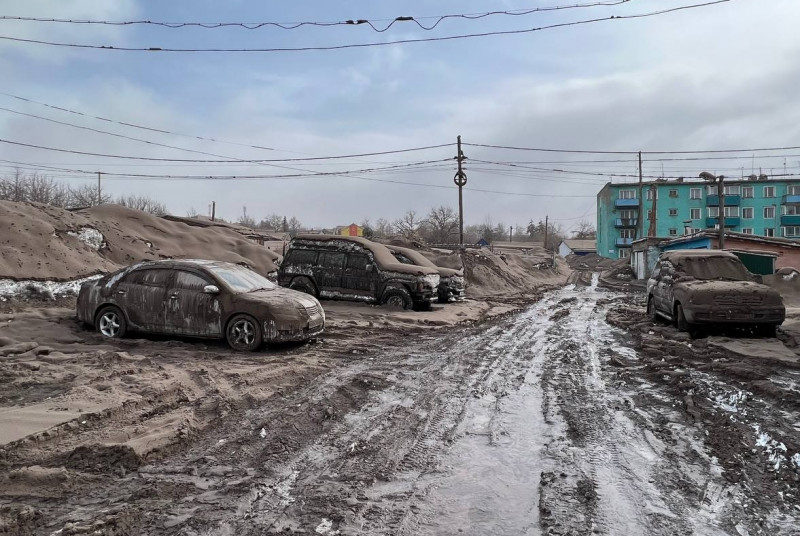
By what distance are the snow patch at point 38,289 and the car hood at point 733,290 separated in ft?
42.9

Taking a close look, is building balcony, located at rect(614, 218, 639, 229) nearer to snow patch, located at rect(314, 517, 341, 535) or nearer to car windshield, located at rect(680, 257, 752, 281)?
car windshield, located at rect(680, 257, 752, 281)

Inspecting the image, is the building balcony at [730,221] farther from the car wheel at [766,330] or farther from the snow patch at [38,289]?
the snow patch at [38,289]

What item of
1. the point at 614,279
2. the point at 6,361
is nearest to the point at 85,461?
the point at 6,361

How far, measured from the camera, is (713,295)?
968 centimetres

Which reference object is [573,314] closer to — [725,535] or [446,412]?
[446,412]

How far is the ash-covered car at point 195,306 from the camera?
27.4 feet

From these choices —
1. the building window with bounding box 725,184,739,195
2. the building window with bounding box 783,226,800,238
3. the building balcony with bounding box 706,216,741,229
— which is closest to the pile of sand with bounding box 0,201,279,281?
the building balcony with bounding box 706,216,741,229

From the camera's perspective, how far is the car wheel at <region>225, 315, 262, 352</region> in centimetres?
826

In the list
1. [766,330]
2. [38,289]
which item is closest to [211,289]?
[38,289]

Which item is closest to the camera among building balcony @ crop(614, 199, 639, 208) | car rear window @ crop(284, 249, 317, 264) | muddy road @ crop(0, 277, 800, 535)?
muddy road @ crop(0, 277, 800, 535)

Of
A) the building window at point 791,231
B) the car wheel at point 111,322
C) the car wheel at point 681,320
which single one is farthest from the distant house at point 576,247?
the car wheel at point 111,322

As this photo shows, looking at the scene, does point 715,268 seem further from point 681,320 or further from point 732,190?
point 732,190

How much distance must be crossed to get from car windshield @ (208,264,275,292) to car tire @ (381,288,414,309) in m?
4.61

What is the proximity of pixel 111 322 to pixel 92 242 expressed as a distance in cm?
560
